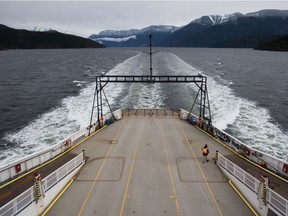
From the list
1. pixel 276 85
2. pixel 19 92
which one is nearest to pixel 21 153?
pixel 19 92

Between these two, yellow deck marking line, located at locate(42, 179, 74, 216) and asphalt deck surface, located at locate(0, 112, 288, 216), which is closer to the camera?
yellow deck marking line, located at locate(42, 179, 74, 216)

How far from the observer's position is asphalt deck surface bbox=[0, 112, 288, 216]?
15328 millimetres

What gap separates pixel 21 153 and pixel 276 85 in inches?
2522

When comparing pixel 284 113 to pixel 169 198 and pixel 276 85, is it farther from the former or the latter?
pixel 169 198

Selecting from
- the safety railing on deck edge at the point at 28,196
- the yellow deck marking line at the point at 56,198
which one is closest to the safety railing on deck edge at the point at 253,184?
the yellow deck marking line at the point at 56,198

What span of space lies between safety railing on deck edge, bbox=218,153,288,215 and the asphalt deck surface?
82cm

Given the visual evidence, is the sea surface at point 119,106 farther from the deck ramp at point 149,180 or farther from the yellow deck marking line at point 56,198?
the yellow deck marking line at point 56,198

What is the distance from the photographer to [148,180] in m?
18.4

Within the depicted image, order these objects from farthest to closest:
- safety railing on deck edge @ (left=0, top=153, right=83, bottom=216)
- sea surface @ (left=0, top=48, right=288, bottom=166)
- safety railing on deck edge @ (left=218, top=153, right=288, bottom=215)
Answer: sea surface @ (left=0, top=48, right=288, bottom=166) → safety railing on deck edge @ (left=218, top=153, right=288, bottom=215) → safety railing on deck edge @ (left=0, top=153, right=83, bottom=216)

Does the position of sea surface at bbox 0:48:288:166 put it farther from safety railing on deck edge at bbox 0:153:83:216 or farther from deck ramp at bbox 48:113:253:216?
safety railing on deck edge at bbox 0:153:83:216

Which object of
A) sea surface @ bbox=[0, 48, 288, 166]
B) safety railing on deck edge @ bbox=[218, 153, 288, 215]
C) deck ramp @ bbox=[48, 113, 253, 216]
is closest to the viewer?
safety railing on deck edge @ bbox=[218, 153, 288, 215]

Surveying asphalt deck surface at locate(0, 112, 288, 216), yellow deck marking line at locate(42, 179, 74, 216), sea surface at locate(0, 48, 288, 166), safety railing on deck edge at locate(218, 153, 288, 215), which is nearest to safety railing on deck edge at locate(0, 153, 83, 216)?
yellow deck marking line at locate(42, 179, 74, 216)

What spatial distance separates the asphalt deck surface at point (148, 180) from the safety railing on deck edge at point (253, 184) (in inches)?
32.4

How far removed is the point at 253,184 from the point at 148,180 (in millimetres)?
6944
